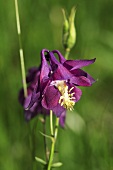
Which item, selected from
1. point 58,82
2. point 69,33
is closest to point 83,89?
point 69,33

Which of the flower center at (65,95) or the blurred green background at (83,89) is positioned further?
the blurred green background at (83,89)

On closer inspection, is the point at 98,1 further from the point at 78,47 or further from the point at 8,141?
the point at 8,141

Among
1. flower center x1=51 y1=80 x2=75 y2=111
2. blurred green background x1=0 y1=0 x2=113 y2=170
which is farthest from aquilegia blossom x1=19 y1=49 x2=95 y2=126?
blurred green background x1=0 y1=0 x2=113 y2=170

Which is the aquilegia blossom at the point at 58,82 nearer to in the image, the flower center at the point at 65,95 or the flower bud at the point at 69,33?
the flower center at the point at 65,95

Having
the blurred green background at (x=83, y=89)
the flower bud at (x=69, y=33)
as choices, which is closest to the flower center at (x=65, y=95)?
the flower bud at (x=69, y=33)

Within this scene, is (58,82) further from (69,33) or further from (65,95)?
(69,33)

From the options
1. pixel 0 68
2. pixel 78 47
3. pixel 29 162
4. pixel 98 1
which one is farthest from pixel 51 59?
pixel 98 1
